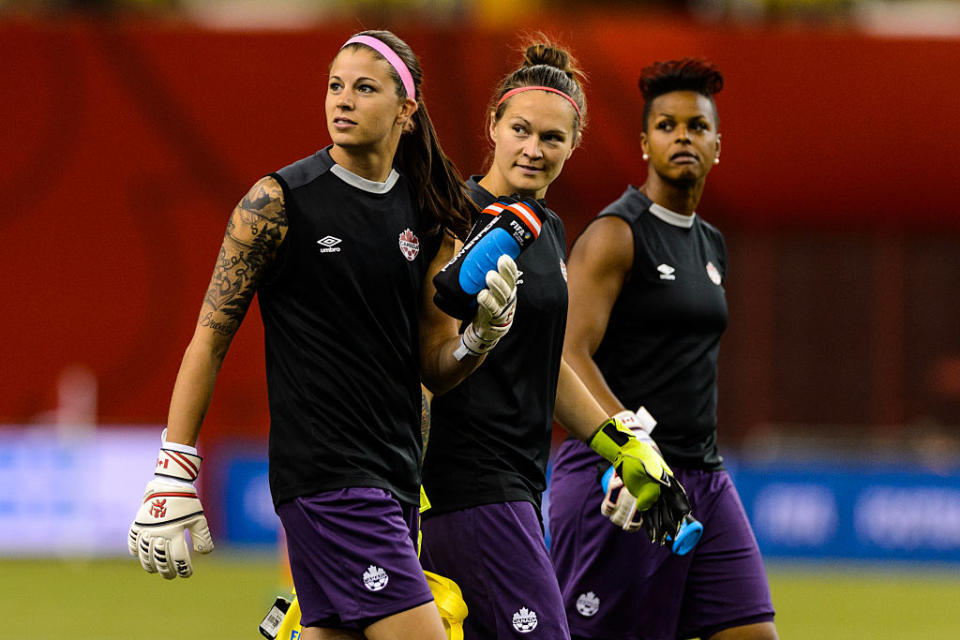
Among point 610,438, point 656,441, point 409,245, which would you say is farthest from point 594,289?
→ point 409,245

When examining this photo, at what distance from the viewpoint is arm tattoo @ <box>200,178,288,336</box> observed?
15.2 ft

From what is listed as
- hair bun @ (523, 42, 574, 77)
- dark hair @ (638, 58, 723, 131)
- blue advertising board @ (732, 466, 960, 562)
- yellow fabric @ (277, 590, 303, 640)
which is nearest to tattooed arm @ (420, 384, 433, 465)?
yellow fabric @ (277, 590, 303, 640)

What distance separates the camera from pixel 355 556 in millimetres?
4617

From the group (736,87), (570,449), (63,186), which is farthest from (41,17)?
(570,449)

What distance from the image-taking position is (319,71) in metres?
17.4

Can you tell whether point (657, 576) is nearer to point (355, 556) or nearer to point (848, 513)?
point (355, 556)

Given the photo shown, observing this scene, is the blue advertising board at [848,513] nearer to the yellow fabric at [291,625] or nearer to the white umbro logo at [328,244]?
the yellow fabric at [291,625]

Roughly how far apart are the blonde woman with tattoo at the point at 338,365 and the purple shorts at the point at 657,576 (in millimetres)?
1435

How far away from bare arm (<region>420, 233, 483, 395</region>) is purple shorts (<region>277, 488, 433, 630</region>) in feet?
1.43

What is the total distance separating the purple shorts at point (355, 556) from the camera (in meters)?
4.61

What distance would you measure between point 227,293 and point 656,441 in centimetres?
214

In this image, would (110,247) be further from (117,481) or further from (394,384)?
(394,384)

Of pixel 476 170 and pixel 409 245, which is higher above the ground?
pixel 476 170

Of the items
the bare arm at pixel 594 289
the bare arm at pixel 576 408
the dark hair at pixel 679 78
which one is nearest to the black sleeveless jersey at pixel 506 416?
the bare arm at pixel 576 408
